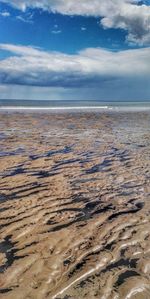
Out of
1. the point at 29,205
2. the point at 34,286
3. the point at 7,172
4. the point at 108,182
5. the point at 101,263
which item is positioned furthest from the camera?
the point at 7,172

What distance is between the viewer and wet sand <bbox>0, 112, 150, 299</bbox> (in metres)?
3.66

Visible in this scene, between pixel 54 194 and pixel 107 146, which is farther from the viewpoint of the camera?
pixel 107 146

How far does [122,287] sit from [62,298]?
74 centimetres

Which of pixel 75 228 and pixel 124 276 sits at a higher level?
pixel 75 228

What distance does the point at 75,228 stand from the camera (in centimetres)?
526

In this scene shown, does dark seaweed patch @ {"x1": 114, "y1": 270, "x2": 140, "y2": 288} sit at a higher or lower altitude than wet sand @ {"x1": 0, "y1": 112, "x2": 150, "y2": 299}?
lower

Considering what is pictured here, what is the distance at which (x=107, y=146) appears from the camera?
45.8ft

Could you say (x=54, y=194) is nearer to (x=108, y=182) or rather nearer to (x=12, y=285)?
(x=108, y=182)

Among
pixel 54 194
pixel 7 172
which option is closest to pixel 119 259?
pixel 54 194

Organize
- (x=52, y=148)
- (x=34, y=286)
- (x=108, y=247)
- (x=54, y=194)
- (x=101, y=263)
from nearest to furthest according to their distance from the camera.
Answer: (x=34, y=286) < (x=101, y=263) < (x=108, y=247) < (x=54, y=194) < (x=52, y=148)

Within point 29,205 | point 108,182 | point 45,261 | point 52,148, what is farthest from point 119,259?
point 52,148

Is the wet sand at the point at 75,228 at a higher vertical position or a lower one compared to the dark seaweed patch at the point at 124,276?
higher

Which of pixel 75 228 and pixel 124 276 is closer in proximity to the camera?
pixel 124 276

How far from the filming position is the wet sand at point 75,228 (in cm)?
366
